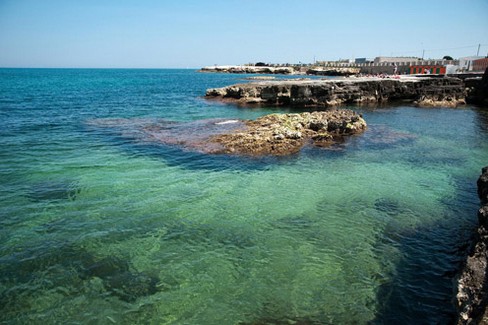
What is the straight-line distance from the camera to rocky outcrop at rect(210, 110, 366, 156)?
18.9 meters

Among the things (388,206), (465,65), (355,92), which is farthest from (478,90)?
(388,206)

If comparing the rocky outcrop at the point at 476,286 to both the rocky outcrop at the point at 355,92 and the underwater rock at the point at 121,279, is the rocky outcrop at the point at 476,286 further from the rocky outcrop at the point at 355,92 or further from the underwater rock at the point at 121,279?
the rocky outcrop at the point at 355,92

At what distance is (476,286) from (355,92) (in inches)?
1527

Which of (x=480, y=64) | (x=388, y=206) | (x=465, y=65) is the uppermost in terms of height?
(x=480, y=64)

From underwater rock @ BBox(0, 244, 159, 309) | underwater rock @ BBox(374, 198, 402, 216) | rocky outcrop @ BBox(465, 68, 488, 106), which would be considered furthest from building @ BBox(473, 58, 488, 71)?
underwater rock @ BBox(0, 244, 159, 309)

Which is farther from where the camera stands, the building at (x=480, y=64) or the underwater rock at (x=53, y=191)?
the building at (x=480, y=64)

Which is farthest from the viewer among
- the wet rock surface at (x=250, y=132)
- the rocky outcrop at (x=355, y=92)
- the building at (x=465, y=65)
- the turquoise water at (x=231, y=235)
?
the building at (x=465, y=65)

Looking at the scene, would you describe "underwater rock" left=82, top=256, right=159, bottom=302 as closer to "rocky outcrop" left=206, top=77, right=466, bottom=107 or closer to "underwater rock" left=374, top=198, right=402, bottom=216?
"underwater rock" left=374, top=198, right=402, bottom=216

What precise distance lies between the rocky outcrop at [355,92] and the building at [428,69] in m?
22.0

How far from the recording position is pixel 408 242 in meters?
9.29

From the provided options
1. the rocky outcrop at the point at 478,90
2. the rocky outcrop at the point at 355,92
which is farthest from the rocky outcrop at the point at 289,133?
the rocky outcrop at the point at 478,90

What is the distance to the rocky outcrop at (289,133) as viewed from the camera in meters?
18.9

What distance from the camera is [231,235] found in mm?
9664

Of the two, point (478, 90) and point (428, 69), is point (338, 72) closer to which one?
point (428, 69)
